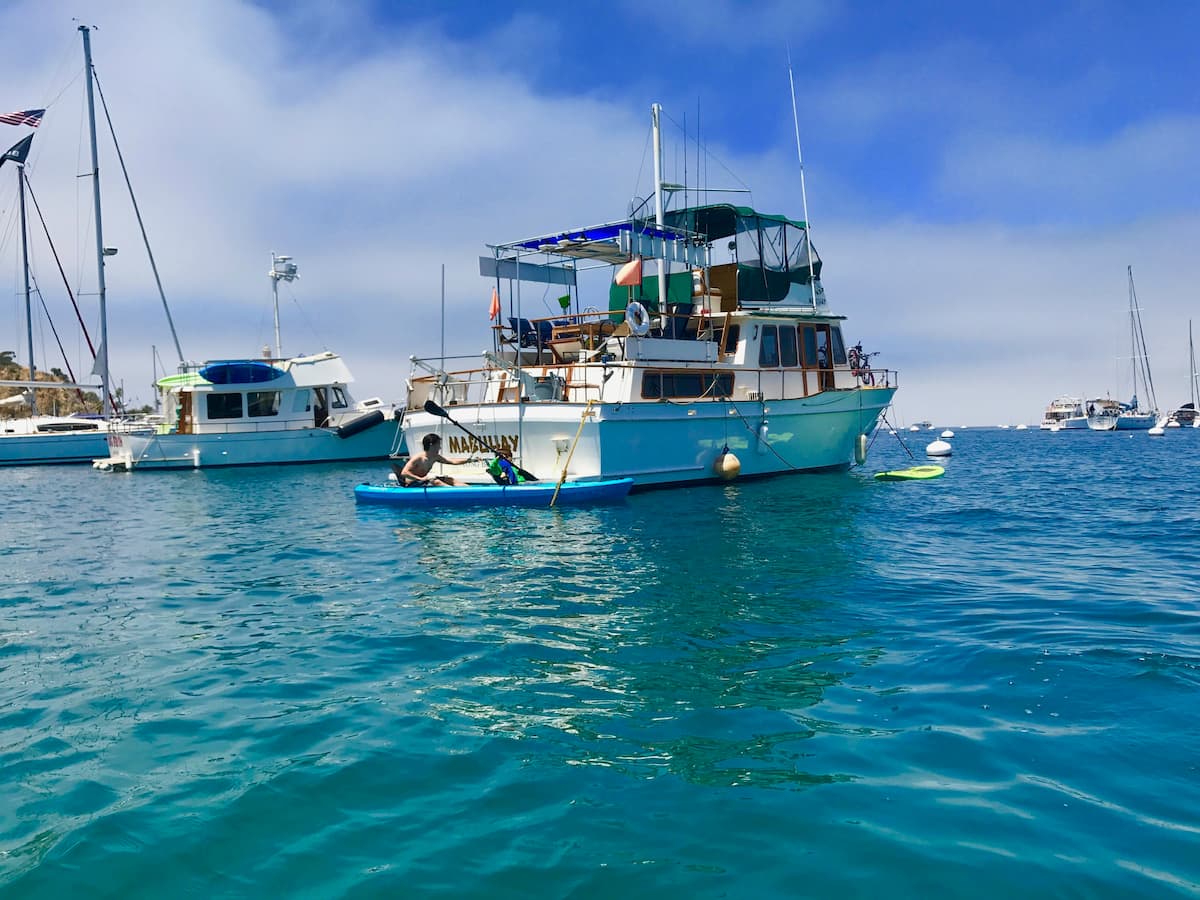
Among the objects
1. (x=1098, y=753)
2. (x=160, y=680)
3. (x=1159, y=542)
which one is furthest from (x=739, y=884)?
(x=1159, y=542)

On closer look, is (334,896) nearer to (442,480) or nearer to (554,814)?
(554,814)

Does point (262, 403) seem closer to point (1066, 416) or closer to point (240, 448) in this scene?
point (240, 448)

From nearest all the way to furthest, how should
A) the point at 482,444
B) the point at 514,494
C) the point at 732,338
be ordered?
the point at 514,494
the point at 482,444
the point at 732,338

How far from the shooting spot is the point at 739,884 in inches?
124

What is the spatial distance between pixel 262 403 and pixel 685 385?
21.8 meters

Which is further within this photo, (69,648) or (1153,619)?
(1153,619)

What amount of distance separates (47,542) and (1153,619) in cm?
1468

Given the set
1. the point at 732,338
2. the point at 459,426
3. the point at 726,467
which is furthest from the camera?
the point at 732,338

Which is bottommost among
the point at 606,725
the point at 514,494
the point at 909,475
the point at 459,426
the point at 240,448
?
the point at 606,725

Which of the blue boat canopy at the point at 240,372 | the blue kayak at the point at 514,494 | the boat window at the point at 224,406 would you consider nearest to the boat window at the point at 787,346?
the blue kayak at the point at 514,494

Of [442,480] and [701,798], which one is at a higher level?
[442,480]

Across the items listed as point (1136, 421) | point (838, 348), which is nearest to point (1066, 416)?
point (1136, 421)

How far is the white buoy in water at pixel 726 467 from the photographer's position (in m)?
18.5

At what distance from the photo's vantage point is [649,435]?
1745 cm
